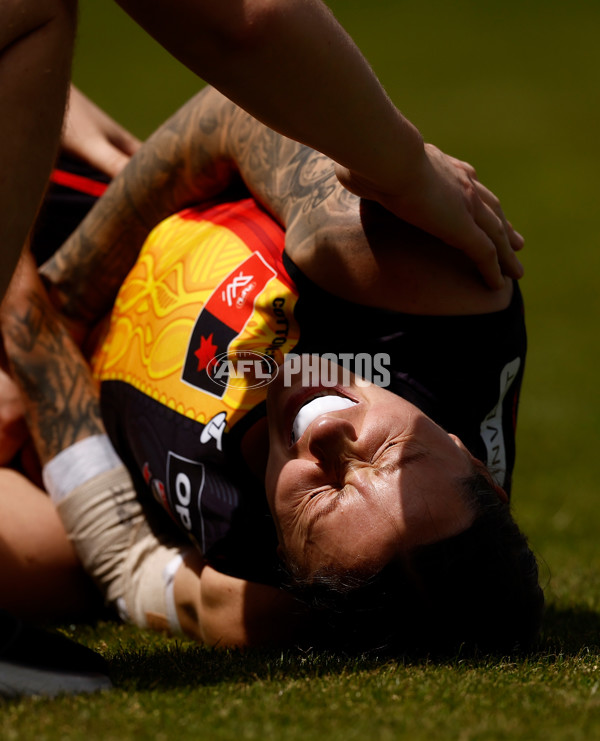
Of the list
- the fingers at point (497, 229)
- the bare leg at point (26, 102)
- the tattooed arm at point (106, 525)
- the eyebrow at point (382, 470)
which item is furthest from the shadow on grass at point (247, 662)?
the fingers at point (497, 229)

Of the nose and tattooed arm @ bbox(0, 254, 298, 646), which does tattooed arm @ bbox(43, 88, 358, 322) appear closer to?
tattooed arm @ bbox(0, 254, 298, 646)

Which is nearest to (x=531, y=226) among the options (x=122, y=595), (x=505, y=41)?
(x=505, y=41)

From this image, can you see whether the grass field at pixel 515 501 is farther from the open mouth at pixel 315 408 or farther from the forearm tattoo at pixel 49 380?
the forearm tattoo at pixel 49 380

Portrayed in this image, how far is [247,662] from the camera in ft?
6.63

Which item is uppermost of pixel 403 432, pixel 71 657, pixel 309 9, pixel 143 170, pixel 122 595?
pixel 309 9

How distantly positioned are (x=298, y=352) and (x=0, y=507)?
1.07 metres

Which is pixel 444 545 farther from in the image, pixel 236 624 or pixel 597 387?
pixel 597 387

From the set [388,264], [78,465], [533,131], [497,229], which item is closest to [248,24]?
[388,264]

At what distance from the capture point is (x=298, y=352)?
2.45 meters

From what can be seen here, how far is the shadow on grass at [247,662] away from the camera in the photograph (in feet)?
6.09

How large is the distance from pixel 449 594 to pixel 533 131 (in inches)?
742

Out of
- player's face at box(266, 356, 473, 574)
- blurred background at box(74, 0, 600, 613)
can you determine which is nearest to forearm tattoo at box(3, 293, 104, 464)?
player's face at box(266, 356, 473, 574)

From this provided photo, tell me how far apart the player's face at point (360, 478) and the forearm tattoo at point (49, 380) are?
3.10 ft

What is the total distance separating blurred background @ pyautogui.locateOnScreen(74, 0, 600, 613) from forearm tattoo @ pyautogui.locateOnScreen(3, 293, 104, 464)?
5.11 feet
